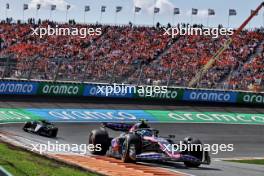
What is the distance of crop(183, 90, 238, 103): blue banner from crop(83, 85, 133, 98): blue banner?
3.73 metres

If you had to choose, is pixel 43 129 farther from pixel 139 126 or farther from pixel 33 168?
pixel 33 168

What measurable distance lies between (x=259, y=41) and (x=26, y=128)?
103ft

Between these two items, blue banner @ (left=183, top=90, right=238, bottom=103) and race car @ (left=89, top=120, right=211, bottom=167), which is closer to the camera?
race car @ (left=89, top=120, right=211, bottom=167)

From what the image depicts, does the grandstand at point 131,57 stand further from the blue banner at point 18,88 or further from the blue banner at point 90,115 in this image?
the blue banner at point 90,115

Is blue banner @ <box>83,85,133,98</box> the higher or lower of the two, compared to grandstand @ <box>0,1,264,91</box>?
lower

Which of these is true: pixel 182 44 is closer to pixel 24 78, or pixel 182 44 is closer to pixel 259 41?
pixel 259 41

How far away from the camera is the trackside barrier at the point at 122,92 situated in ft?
103

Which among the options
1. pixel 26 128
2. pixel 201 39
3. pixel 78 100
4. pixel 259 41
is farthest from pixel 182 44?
pixel 26 128

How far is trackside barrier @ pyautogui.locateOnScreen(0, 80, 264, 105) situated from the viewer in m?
31.4
